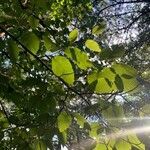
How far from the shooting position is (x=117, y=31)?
15117mm

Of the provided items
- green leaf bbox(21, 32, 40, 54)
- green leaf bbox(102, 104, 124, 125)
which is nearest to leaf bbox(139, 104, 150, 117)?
green leaf bbox(102, 104, 124, 125)

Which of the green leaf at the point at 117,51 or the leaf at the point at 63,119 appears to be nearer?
the green leaf at the point at 117,51

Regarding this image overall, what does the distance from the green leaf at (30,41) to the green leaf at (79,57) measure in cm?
12

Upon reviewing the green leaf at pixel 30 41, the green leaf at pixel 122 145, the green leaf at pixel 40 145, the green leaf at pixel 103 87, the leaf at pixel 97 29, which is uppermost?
the leaf at pixel 97 29

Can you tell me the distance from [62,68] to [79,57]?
0.11 meters

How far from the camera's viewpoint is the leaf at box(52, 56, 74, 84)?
118cm

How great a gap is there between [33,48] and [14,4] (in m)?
0.67

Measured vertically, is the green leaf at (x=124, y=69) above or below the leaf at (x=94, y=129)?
above

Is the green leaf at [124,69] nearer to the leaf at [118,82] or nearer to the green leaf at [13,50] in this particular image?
the leaf at [118,82]

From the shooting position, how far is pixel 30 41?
1.30m

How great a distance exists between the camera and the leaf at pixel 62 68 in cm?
118

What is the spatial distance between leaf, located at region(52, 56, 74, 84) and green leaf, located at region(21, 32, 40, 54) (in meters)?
0.16

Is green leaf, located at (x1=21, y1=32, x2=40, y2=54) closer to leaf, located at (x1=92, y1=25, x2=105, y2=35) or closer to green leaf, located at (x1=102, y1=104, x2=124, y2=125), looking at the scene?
leaf, located at (x1=92, y1=25, x2=105, y2=35)

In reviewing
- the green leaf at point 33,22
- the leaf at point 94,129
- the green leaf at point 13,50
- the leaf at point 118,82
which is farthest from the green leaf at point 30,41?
the leaf at point 94,129
